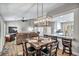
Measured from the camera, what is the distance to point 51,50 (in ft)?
7.19

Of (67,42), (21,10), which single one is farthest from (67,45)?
(21,10)

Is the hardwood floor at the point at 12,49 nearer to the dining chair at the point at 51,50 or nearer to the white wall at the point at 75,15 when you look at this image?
the dining chair at the point at 51,50

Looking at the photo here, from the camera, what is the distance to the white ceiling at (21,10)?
209 centimetres

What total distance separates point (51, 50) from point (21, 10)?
3.32 ft

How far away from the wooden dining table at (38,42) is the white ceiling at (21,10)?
461mm

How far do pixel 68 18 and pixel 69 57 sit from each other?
0.80 meters

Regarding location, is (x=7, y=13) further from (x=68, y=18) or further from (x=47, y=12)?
(x=68, y=18)

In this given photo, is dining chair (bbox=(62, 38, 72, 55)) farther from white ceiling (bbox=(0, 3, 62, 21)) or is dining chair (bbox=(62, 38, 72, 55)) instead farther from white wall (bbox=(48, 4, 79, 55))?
white ceiling (bbox=(0, 3, 62, 21))

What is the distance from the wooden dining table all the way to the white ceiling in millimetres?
461

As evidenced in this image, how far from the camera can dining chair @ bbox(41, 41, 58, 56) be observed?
2.15m

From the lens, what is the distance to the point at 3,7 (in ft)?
6.88

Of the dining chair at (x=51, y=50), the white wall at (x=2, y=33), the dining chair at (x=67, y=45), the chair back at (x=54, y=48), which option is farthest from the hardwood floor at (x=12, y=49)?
the dining chair at (x=67, y=45)

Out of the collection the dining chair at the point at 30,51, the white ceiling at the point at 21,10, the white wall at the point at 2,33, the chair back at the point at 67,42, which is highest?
the white ceiling at the point at 21,10

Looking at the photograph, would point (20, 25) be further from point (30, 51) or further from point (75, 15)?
point (75, 15)
